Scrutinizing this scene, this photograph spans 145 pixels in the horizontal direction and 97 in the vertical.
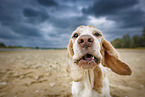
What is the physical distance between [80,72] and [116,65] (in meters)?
1.00

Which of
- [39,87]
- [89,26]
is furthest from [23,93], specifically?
[89,26]

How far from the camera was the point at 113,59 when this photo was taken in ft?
6.85

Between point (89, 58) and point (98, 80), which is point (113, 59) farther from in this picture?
point (89, 58)

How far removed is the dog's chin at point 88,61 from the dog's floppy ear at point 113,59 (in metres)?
0.62

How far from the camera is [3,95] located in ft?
8.03

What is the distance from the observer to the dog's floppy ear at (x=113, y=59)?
2004 mm

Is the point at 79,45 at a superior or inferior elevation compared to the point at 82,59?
superior

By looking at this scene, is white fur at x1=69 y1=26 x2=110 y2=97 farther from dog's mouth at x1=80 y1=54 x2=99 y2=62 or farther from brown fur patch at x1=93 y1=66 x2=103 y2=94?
dog's mouth at x1=80 y1=54 x2=99 y2=62

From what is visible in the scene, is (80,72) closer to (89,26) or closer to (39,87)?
(89,26)

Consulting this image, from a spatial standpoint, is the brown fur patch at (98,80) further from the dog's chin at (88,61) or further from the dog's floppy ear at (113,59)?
the dog's chin at (88,61)

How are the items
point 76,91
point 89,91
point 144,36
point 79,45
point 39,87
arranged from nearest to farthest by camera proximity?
point 79,45 < point 89,91 < point 76,91 < point 39,87 < point 144,36

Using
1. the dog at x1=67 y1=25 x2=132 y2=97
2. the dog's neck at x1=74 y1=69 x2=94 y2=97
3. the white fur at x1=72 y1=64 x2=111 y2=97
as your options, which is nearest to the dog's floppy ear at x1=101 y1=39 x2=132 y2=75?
the dog at x1=67 y1=25 x2=132 y2=97

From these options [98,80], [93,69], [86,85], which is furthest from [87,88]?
[93,69]

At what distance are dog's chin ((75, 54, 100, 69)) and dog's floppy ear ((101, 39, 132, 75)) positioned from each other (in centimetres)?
62
